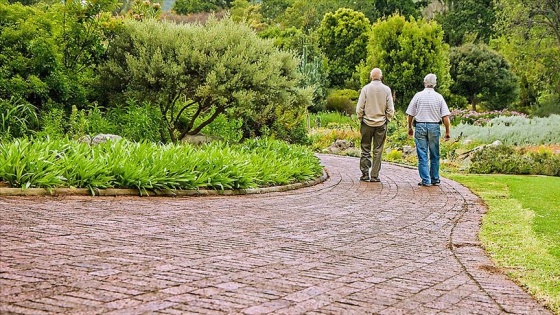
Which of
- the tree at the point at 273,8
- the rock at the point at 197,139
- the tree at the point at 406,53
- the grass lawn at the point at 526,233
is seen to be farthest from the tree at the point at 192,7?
the grass lawn at the point at 526,233

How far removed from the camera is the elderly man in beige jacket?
11219 millimetres

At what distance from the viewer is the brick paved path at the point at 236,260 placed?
3.46 meters

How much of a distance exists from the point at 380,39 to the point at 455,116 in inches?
200

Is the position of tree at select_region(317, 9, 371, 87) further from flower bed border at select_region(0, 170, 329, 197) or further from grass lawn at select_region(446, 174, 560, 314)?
flower bed border at select_region(0, 170, 329, 197)

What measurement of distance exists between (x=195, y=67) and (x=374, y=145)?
369cm

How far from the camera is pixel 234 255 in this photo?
4691mm

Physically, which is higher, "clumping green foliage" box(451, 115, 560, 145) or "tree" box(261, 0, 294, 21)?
"tree" box(261, 0, 294, 21)

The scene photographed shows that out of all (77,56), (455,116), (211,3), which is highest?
(211,3)

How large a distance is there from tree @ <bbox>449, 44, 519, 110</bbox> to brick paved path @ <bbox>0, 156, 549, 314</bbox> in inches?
1151

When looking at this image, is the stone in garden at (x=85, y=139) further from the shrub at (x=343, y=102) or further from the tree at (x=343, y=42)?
the tree at (x=343, y=42)

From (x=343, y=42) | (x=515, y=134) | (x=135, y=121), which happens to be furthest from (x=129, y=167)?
(x=343, y=42)

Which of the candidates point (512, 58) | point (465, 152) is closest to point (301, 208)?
point (465, 152)

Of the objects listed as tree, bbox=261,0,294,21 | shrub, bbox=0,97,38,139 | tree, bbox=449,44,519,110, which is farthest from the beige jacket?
tree, bbox=261,0,294,21

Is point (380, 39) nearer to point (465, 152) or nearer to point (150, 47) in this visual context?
point (465, 152)
